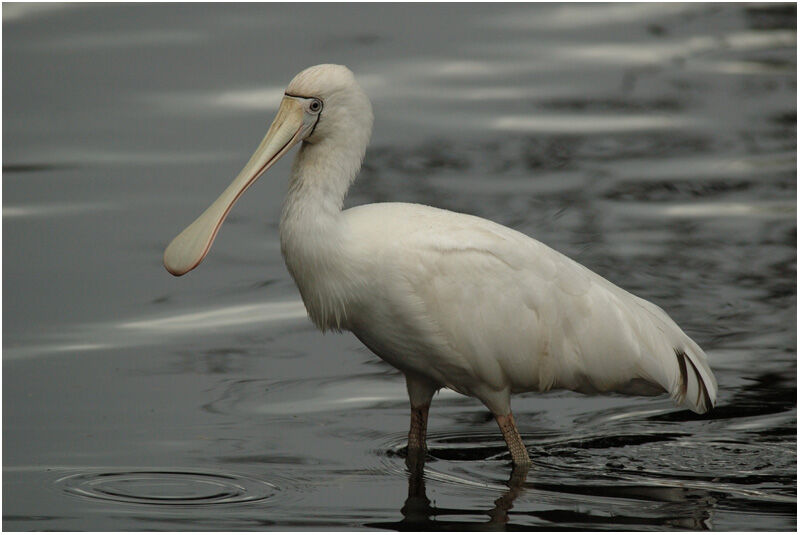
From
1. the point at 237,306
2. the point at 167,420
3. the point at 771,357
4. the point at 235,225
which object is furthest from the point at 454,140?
the point at 167,420

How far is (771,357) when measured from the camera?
10719 mm

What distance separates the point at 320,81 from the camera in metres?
8.62

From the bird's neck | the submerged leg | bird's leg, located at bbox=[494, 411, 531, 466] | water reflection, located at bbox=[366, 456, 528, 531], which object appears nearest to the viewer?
water reflection, located at bbox=[366, 456, 528, 531]

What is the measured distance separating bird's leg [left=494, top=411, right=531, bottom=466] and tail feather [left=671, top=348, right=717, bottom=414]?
0.94 m

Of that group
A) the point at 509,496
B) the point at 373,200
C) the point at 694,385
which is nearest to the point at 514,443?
the point at 509,496

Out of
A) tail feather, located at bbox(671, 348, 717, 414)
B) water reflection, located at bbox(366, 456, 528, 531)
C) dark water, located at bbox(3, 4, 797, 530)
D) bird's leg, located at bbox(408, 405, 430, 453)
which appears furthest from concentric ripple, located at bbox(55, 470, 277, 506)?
tail feather, located at bbox(671, 348, 717, 414)

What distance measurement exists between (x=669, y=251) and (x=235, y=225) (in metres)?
3.43

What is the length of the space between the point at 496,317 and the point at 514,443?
0.70 meters

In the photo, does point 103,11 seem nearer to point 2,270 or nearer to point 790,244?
point 2,270

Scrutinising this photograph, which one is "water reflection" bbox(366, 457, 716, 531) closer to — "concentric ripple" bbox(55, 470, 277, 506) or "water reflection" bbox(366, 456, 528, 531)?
"water reflection" bbox(366, 456, 528, 531)

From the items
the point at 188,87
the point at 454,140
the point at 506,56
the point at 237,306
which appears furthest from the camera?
the point at 506,56

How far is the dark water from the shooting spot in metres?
8.59

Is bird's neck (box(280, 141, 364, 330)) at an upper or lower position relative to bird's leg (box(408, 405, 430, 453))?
upper

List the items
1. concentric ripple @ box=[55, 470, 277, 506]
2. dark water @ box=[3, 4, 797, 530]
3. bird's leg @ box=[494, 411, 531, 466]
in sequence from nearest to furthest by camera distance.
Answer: concentric ripple @ box=[55, 470, 277, 506] → dark water @ box=[3, 4, 797, 530] → bird's leg @ box=[494, 411, 531, 466]
